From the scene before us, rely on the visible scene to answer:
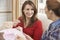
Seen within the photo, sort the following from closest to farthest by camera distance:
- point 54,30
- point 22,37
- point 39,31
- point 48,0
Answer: point 54,30
point 48,0
point 22,37
point 39,31

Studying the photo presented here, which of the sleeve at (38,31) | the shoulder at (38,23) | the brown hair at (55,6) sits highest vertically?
the brown hair at (55,6)

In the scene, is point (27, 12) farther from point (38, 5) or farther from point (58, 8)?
point (38, 5)

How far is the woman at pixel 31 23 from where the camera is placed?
2076 mm

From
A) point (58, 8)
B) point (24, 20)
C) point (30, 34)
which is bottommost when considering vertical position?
point (30, 34)

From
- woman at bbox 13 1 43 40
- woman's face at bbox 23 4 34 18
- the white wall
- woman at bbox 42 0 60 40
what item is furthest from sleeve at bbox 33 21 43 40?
the white wall

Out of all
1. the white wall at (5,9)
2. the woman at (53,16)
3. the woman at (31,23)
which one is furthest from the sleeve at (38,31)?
the white wall at (5,9)

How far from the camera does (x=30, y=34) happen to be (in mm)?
2145

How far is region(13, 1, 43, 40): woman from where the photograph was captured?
2.08m

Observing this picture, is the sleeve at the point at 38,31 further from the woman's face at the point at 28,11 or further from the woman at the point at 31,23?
the woman's face at the point at 28,11

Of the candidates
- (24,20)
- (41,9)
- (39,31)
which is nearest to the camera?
(39,31)

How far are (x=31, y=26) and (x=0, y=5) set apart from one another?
140 centimetres

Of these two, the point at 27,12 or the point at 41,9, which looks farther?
the point at 41,9

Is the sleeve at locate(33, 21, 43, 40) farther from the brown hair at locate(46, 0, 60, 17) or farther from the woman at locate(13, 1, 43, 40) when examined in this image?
the brown hair at locate(46, 0, 60, 17)

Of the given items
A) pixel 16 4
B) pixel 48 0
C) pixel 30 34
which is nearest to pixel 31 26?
pixel 30 34
